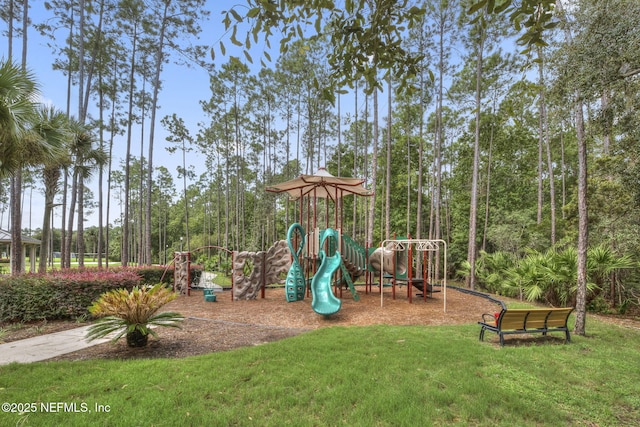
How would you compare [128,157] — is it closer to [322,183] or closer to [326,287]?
[322,183]

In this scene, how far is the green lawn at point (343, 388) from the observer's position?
2703 mm

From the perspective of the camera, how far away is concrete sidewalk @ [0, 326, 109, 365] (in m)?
4.27

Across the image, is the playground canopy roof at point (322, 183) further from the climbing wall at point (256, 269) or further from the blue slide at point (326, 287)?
the climbing wall at point (256, 269)

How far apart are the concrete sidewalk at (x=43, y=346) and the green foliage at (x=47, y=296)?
3.81 ft

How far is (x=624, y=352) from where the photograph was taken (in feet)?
15.6

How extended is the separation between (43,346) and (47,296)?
2085 millimetres

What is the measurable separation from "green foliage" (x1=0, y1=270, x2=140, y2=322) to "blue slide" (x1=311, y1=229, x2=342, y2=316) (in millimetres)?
4761

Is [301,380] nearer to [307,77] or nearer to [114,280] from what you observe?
[114,280]

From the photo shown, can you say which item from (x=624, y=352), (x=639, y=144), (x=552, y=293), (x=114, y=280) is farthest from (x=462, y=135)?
(x=114, y=280)

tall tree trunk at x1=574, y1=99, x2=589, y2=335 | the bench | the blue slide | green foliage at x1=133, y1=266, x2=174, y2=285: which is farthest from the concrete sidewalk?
tall tree trunk at x1=574, y1=99, x2=589, y2=335

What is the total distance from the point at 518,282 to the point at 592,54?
749cm

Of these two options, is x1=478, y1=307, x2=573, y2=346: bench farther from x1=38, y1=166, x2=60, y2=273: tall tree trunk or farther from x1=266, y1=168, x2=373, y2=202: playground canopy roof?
x1=38, y1=166, x2=60, y2=273: tall tree trunk

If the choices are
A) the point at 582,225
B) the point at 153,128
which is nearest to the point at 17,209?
the point at 153,128

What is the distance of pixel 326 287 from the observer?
313 inches
